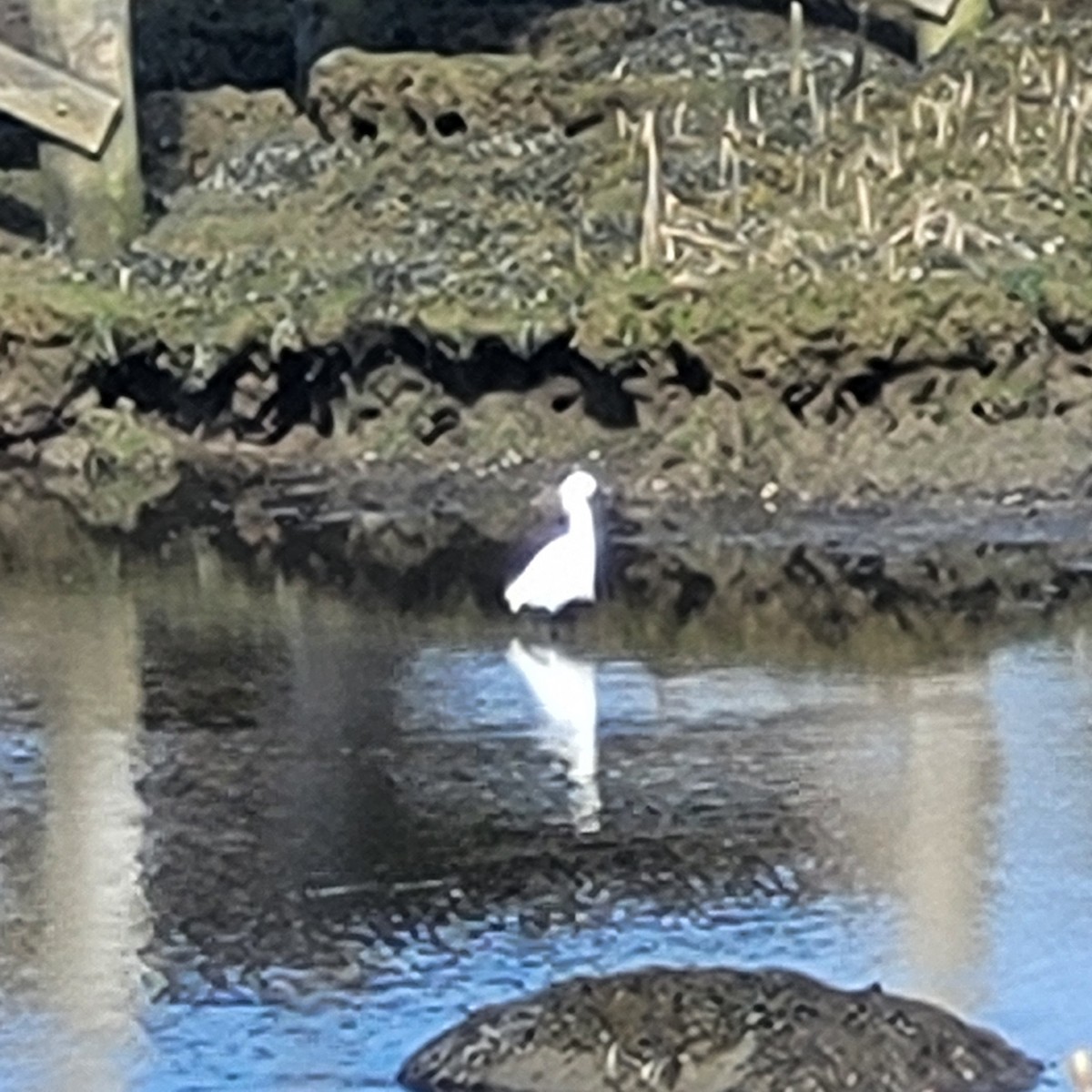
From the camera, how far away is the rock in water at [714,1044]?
30.1ft

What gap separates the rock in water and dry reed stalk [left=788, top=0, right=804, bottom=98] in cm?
1244

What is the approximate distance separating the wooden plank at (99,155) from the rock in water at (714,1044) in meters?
11.3

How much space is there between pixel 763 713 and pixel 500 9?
11.9 meters

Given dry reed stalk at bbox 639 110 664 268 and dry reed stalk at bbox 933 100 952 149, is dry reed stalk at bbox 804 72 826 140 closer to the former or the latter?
dry reed stalk at bbox 933 100 952 149

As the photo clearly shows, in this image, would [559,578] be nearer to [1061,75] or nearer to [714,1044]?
[714,1044]

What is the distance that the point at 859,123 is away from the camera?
20531 millimetres

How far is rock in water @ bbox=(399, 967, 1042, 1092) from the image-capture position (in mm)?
9180

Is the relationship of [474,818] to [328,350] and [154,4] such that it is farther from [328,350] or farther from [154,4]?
[154,4]

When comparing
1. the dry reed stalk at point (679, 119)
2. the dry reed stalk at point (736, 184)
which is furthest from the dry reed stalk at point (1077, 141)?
the dry reed stalk at point (679, 119)

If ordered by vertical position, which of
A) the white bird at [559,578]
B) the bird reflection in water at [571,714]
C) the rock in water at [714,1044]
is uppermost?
the white bird at [559,578]

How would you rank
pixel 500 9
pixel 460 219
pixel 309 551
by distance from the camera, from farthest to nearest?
pixel 500 9
pixel 460 219
pixel 309 551

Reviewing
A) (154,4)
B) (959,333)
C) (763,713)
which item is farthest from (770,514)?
(154,4)

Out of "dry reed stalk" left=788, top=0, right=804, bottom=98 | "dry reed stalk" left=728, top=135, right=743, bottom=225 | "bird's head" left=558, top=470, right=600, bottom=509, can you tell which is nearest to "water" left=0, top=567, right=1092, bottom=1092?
"bird's head" left=558, top=470, right=600, bottom=509

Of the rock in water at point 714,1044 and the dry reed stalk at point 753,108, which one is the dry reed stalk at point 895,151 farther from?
the rock in water at point 714,1044
